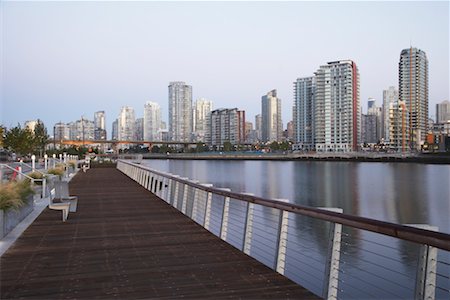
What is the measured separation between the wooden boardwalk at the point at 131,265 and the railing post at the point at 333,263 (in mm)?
189

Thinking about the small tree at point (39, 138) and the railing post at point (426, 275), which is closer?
the railing post at point (426, 275)

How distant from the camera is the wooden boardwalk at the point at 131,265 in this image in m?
5.36

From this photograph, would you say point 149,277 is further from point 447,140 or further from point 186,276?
point 447,140

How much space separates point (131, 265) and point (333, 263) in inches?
113

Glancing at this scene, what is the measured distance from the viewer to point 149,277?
19.7ft

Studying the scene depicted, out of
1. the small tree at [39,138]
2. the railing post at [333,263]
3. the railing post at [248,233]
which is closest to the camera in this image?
the railing post at [333,263]

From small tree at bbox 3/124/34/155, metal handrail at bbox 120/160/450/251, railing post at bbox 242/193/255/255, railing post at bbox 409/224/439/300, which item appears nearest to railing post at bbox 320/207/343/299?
metal handrail at bbox 120/160/450/251

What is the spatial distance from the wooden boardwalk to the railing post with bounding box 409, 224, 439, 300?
1360 millimetres

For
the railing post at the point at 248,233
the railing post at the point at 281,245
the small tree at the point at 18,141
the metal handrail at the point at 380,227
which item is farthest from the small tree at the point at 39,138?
the metal handrail at the point at 380,227

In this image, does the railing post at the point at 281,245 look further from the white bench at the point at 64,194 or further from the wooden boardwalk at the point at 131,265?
the white bench at the point at 64,194

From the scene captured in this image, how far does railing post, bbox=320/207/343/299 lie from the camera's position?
5.06m

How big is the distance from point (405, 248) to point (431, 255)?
17800 mm

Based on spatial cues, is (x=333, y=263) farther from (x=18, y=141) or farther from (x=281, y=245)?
(x=18, y=141)

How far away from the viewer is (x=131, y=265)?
6.68 meters
